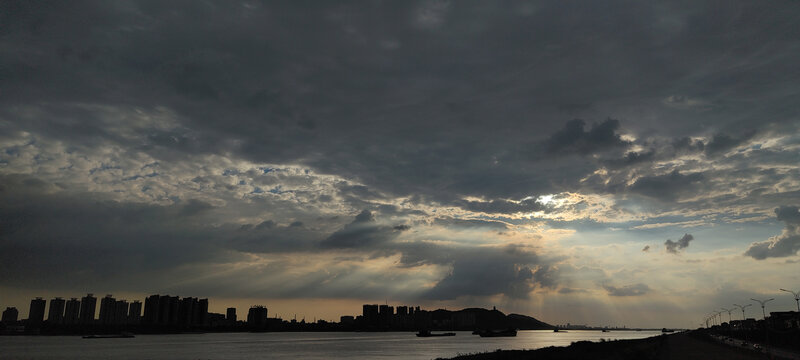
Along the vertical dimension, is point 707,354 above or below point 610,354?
below

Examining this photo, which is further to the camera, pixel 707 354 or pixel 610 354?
pixel 707 354

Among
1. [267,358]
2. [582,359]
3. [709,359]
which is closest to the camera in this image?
[582,359]

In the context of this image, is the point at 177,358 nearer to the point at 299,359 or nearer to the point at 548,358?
the point at 299,359

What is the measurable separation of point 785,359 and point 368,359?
107 meters

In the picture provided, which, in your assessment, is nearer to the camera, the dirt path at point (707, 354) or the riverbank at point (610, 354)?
the riverbank at point (610, 354)

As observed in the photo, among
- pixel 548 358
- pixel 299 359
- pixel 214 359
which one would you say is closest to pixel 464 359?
pixel 548 358

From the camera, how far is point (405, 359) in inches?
5910

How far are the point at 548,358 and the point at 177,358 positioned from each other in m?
126

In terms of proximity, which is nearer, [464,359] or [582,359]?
[582,359]

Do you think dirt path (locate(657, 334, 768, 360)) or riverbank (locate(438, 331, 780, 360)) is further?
dirt path (locate(657, 334, 768, 360))

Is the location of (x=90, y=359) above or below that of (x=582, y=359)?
below

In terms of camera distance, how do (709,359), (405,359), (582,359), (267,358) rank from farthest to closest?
(267,358) < (405,359) < (709,359) < (582,359)

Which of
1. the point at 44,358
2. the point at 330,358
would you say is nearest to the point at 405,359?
the point at 330,358

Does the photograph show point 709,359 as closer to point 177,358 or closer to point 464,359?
point 464,359
